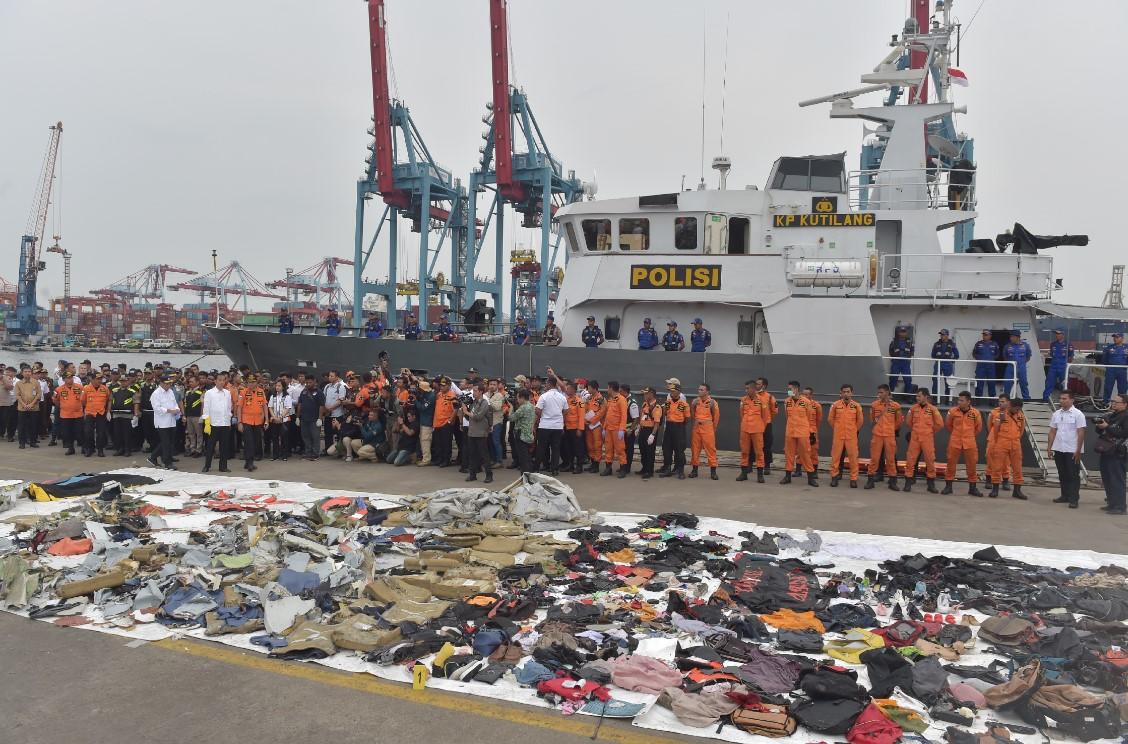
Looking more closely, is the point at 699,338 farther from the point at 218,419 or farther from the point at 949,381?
the point at 218,419

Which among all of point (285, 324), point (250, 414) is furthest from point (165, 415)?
point (285, 324)

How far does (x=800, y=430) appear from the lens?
9.87m

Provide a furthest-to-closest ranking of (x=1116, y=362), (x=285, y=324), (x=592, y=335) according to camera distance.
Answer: (x=285, y=324) → (x=592, y=335) → (x=1116, y=362)

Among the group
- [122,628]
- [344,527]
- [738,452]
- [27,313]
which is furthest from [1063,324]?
[27,313]

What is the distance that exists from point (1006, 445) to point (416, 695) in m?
8.57

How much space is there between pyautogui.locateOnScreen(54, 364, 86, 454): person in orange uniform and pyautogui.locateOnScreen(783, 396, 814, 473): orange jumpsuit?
38.2 ft

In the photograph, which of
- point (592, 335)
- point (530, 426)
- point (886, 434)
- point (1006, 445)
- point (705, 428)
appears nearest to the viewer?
point (1006, 445)

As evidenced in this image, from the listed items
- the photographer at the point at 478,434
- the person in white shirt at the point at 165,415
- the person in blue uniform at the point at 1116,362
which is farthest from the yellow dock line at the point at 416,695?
the person in blue uniform at the point at 1116,362

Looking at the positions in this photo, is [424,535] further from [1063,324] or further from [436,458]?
[1063,324]

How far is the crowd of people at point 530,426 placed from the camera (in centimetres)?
938

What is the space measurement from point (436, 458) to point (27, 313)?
74645 mm

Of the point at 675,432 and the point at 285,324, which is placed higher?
the point at 285,324

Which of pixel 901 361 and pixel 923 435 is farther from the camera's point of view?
pixel 901 361

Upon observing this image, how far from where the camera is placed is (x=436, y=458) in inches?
436
